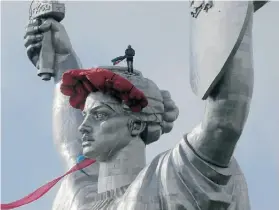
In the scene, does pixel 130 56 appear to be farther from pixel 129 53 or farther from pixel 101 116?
pixel 101 116

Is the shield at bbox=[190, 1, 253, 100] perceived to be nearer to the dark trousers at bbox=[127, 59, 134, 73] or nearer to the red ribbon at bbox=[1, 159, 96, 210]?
the dark trousers at bbox=[127, 59, 134, 73]

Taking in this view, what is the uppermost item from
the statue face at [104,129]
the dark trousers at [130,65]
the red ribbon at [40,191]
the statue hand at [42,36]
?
the statue hand at [42,36]

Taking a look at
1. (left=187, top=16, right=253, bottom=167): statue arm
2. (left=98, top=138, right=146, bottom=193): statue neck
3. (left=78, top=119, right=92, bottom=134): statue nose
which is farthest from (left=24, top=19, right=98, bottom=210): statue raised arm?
(left=187, top=16, right=253, bottom=167): statue arm

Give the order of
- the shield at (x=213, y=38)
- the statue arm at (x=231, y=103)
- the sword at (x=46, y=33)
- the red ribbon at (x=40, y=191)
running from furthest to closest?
the sword at (x=46, y=33)
the red ribbon at (x=40, y=191)
the statue arm at (x=231, y=103)
the shield at (x=213, y=38)

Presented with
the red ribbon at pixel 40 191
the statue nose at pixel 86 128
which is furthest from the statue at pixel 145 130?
the red ribbon at pixel 40 191

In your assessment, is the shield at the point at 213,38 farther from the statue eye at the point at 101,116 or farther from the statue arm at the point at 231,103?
the statue eye at the point at 101,116

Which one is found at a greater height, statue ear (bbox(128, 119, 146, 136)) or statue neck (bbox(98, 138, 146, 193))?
statue ear (bbox(128, 119, 146, 136))

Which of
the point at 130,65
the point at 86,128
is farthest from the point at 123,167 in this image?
the point at 130,65
